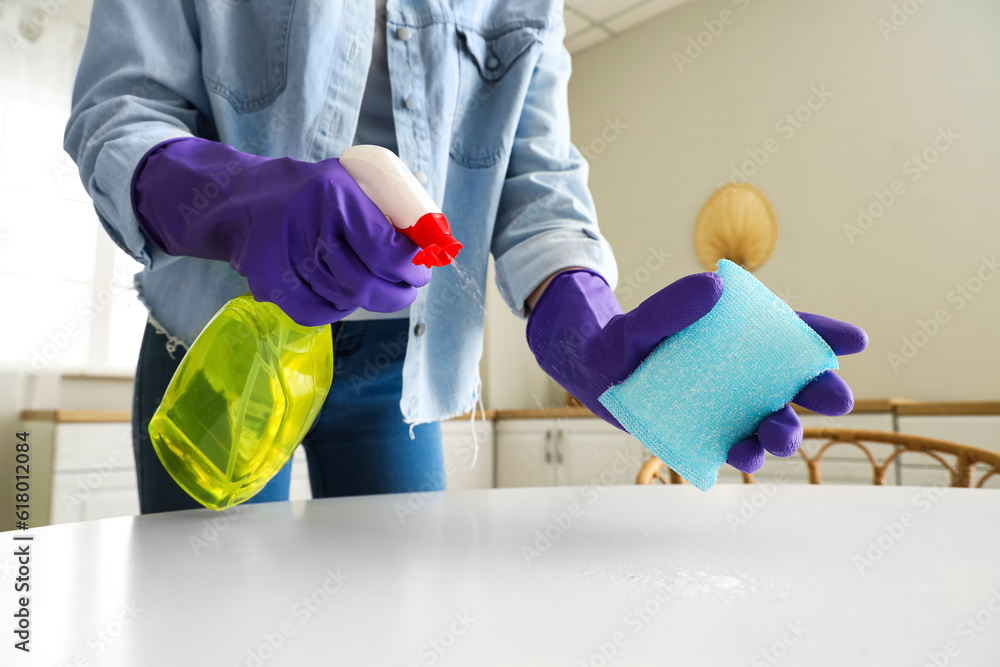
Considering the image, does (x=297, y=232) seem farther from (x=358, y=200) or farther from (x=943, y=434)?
(x=943, y=434)

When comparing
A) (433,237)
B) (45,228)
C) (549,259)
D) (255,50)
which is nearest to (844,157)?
(549,259)

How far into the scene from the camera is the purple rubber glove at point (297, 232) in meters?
0.38

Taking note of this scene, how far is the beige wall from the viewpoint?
92.2 inches

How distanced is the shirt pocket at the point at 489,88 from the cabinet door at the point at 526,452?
7.26 ft

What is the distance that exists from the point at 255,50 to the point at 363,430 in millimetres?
389

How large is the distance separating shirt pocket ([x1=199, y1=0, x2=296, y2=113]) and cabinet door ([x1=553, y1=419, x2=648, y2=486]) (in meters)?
2.18

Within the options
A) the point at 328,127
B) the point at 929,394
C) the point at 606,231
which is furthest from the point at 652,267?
the point at 328,127

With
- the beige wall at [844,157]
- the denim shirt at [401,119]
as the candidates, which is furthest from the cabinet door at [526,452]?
the denim shirt at [401,119]

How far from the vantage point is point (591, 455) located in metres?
2.73

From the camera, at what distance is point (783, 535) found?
47cm

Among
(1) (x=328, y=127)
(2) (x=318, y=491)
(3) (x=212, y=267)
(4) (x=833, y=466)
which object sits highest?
(1) (x=328, y=127)

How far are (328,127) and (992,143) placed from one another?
8.37 ft

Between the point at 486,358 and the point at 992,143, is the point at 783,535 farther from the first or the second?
the point at 486,358

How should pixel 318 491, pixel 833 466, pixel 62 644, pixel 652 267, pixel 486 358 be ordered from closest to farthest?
pixel 62 644
pixel 318 491
pixel 833 466
pixel 652 267
pixel 486 358
